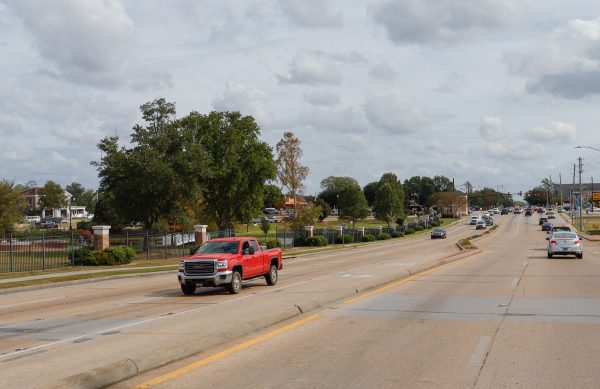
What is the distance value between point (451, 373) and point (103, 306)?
1101 centimetres

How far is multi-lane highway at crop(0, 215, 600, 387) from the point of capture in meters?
8.01

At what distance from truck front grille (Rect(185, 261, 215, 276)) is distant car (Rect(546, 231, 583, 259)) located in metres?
24.7

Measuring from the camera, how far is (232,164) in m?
60.1

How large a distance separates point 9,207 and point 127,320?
149 feet

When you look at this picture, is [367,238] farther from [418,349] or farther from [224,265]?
[418,349]

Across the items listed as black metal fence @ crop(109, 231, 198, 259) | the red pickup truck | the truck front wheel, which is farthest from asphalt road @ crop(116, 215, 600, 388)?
black metal fence @ crop(109, 231, 198, 259)

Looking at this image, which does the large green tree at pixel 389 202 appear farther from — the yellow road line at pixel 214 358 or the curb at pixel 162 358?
the yellow road line at pixel 214 358

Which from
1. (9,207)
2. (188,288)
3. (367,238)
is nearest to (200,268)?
(188,288)

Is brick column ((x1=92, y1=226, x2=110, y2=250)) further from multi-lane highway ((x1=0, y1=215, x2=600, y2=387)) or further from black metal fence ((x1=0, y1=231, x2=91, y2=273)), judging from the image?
multi-lane highway ((x1=0, y1=215, x2=600, y2=387))

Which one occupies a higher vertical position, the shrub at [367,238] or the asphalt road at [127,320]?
the asphalt road at [127,320]

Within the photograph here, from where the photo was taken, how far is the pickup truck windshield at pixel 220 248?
19.6 metres

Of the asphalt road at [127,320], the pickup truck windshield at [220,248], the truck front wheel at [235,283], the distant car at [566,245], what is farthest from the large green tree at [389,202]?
the truck front wheel at [235,283]

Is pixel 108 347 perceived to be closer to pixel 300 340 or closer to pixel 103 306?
pixel 300 340

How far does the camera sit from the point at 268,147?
64000mm
